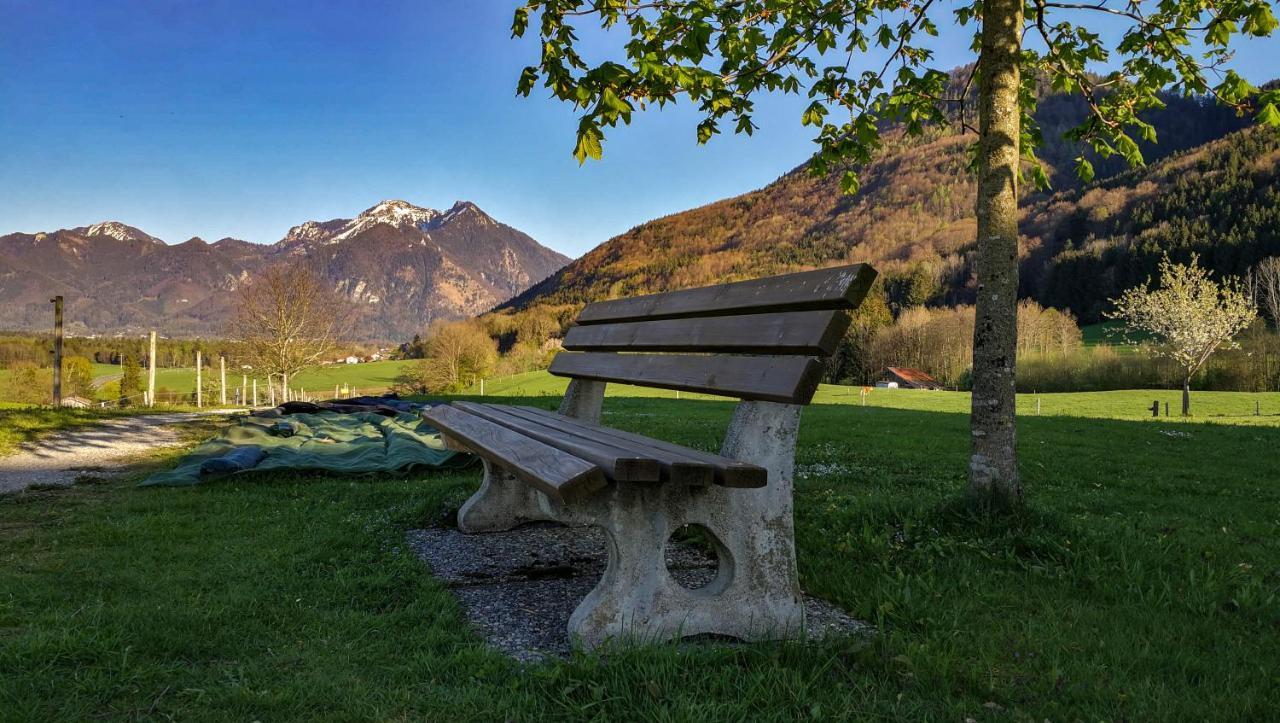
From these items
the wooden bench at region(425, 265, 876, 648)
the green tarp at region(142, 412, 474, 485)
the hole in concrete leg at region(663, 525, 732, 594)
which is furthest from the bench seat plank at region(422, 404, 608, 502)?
the green tarp at region(142, 412, 474, 485)

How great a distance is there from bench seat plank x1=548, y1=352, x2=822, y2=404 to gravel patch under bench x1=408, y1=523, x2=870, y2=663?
2.89ft

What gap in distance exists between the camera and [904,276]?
9969 cm

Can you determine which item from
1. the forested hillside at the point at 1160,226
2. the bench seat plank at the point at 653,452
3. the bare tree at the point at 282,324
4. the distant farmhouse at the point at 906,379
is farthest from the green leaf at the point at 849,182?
the forested hillside at the point at 1160,226

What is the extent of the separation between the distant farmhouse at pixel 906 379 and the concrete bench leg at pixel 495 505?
61.8m

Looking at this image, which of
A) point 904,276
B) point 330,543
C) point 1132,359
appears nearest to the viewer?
point 330,543

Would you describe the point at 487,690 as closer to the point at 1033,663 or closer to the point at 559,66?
the point at 1033,663

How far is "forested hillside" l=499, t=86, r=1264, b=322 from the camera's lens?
79625 mm

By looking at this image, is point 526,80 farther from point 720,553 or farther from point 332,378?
point 332,378

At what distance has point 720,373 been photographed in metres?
2.92

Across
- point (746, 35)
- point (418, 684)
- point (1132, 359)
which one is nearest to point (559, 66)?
point (746, 35)

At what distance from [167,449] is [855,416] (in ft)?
44.9

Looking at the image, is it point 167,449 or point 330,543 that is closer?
point 330,543

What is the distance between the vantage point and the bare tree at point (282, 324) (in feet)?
106

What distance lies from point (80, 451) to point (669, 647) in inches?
407
